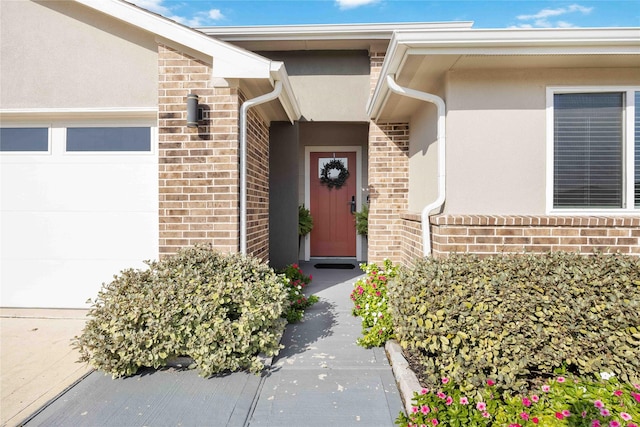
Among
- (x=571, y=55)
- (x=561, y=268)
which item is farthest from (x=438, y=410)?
(x=571, y=55)

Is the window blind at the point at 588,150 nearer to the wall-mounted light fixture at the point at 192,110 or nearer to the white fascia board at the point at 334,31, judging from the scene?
the white fascia board at the point at 334,31

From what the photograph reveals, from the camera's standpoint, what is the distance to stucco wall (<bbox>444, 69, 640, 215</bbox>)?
3.19 m

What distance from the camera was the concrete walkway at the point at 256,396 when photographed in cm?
218

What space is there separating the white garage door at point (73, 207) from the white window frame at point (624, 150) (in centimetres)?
427

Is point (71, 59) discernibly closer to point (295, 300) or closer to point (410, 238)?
point (295, 300)

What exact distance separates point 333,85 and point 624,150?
12.8 feet

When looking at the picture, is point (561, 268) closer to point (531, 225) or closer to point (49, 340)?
point (531, 225)

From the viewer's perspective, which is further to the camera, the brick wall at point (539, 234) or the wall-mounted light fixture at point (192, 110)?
the wall-mounted light fixture at point (192, 110)

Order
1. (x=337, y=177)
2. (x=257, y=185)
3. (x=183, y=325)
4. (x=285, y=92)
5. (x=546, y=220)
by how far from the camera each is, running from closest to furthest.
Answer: (x=183, y=325) → (x=546, y=220) → (x=285, y=92) → (x=257, y=185) → (x=337, y=177)

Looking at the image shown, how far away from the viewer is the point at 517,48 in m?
2.89

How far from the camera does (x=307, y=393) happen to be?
8.07 ft

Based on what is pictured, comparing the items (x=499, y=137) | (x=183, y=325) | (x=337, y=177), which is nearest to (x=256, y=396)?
(x=183, y=325)

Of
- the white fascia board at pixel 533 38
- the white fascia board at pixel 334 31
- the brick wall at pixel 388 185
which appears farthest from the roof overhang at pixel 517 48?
the white fascia board at pixel 334 31

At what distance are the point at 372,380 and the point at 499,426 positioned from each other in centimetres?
94
